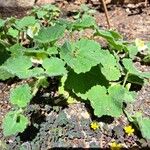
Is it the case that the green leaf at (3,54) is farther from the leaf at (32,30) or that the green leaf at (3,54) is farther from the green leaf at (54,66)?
the green leaf at (54,66)

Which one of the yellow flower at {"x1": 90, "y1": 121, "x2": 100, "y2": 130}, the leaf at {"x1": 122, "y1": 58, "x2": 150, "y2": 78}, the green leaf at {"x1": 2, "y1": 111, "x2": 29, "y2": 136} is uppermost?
the leaf at {"x1": 122, "y1": 58, "x2": 150, "y2": 78}

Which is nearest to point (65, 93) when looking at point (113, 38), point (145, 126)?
point (113, 38)

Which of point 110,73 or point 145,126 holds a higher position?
point 110,73

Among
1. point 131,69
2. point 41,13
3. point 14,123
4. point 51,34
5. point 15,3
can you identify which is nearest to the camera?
point 14,123

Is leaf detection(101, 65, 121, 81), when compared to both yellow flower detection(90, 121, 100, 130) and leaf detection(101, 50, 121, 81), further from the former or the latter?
yellow flower detection(90, 121, 100, 130)

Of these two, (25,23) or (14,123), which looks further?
(25,23)

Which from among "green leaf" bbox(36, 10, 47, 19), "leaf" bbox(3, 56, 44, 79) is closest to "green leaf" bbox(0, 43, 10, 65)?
"leaf" bbox(3, 56, 44, 79)

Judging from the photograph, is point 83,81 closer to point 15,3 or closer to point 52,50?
point 52,50
